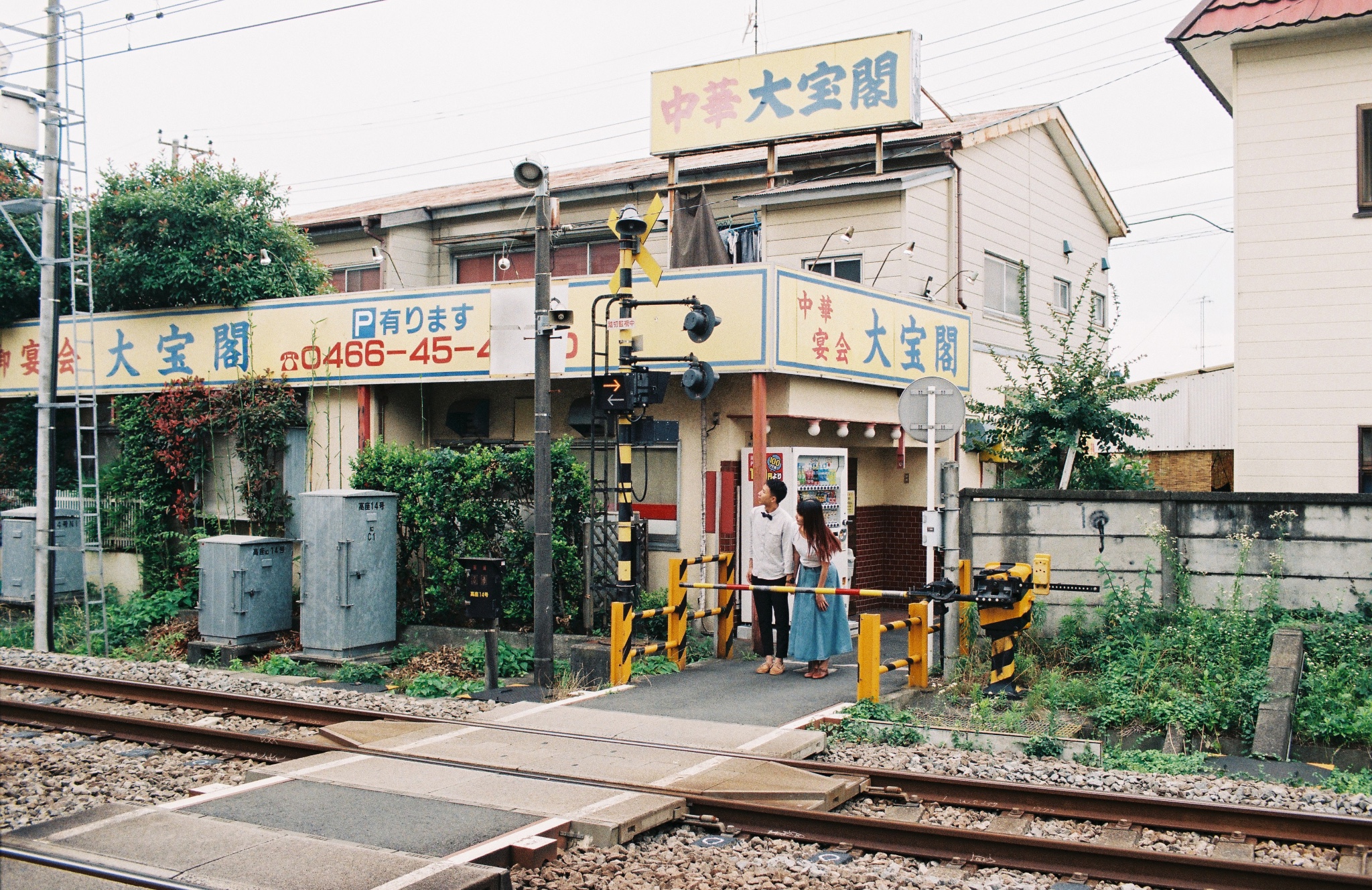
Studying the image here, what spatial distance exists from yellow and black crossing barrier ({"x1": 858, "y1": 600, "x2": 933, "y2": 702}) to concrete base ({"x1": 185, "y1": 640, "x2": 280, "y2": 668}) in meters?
8.23

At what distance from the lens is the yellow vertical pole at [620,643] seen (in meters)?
11.6

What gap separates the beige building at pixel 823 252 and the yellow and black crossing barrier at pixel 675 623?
2.77ft

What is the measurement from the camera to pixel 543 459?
39.3 ft

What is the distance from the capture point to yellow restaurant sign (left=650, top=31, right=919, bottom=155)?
17.0 metres

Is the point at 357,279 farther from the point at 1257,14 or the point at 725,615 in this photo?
the point at 1257,14

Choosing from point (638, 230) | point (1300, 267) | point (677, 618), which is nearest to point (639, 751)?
point (677, 618)

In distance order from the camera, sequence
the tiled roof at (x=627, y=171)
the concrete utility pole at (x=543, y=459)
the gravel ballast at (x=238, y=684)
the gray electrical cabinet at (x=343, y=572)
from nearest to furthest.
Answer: the gravel ballast at (x=238, y=684)
the concrete utility pole at (x=543, y=459)
the gray electrical cabinet at (x=343, y=572)
the tiled roof at (x=627, y=171)

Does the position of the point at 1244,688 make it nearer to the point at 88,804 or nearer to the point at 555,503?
the point at 555,503

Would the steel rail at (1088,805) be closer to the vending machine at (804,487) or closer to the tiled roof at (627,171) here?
the vending machine at (804,487)

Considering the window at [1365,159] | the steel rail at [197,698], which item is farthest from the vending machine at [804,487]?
the window at [1365,159]

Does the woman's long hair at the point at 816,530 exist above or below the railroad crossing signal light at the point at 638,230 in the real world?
below

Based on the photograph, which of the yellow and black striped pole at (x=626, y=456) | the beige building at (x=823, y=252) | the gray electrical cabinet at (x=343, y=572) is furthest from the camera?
the beige building at (x=823, y=252)

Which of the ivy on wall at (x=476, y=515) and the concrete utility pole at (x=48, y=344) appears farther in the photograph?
the concrete utility pole at (x=48, y=344)

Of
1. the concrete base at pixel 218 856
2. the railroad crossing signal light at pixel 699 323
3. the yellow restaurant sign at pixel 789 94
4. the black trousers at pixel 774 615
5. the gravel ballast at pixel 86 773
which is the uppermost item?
the yellow restaurant sign at pixel 789 94
